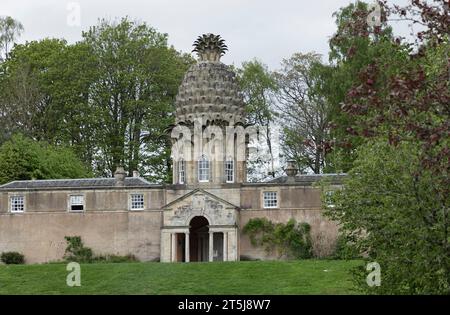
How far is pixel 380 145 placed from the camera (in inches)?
781

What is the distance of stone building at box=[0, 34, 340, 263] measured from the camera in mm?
45094

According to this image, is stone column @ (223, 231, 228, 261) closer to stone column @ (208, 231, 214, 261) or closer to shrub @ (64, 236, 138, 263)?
stone column @ (208, 231, 214, 261)

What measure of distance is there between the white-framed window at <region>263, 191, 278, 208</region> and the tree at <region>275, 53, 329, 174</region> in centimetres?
1333

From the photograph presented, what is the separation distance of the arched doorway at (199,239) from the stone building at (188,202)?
0.18ft

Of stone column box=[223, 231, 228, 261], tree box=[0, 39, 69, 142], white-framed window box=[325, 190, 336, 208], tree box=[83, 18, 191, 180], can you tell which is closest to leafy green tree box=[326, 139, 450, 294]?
white-framed window box=[325, 190, 336, 208]

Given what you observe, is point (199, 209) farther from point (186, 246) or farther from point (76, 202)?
point (76, 202)

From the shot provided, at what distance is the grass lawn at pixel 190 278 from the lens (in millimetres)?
29641

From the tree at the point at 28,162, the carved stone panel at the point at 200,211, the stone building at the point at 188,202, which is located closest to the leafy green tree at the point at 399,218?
the carved stone panel at the point at 200,211

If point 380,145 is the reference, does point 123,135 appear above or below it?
above

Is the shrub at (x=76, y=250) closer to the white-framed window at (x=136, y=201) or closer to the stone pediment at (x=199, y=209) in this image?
the white-framed window at (x=136, y=201)
